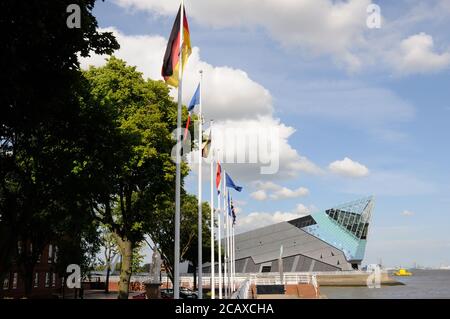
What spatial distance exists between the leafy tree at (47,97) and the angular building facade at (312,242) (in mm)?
106124

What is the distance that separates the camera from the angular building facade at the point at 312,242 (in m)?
128

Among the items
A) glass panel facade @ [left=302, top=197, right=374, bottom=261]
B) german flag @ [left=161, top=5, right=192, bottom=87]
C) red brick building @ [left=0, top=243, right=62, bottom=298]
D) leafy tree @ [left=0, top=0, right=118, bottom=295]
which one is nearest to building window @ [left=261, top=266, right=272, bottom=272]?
glass panel facade @ [left=302, top=197, right=374, bottom=261]

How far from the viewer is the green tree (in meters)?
32.4

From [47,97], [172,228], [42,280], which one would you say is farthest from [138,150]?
[42,280]

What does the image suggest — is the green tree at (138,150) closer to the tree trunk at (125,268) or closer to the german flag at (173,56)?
the tree trunk at (125,268)

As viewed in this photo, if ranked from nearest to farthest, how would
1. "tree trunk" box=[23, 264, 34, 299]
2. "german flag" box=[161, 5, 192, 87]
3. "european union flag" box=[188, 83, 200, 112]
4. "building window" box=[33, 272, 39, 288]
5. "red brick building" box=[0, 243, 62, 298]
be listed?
"german flag" box=[161, 5, 192, 87] < "european union flag" box=[188, 83, 200, 112] < "tree trunk" box=[23, 264, 34, 299] < "red brick building" box=[0, 243, 62, 298] < "building window" box=[33, 272, 39, 288]

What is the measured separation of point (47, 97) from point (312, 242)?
11829 centimetres

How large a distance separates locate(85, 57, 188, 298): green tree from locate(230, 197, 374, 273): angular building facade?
98.3 m

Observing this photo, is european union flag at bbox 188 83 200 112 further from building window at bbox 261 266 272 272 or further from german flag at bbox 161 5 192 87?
building window at bbox 261 266 272 272

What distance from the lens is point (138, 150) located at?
31.9m

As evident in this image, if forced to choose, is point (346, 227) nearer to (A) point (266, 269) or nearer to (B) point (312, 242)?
(B) point (312, 242)

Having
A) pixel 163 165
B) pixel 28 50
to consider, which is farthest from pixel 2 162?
pixel 163 165
